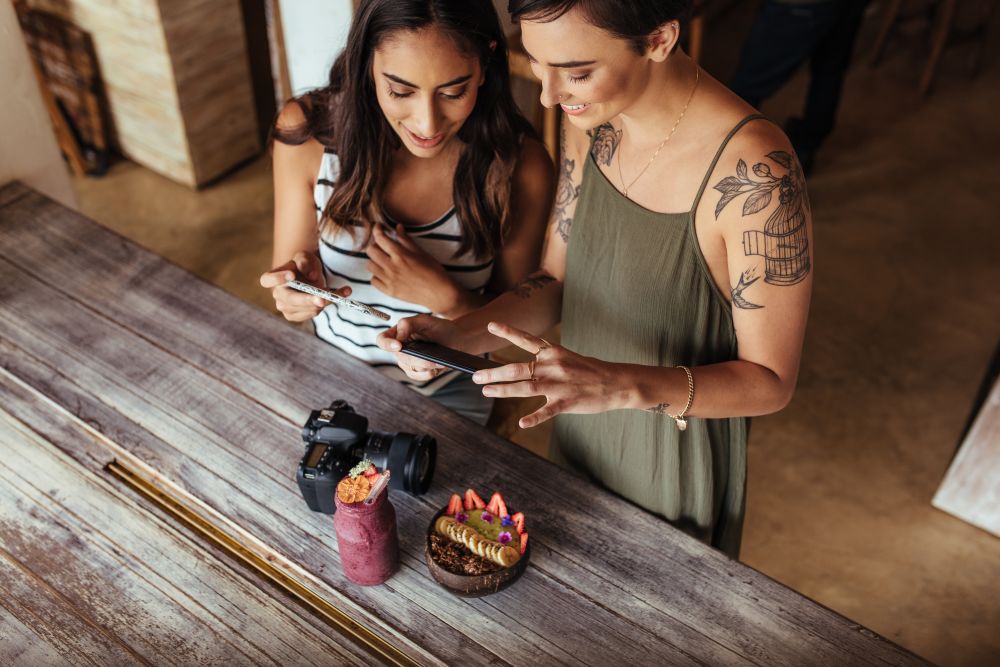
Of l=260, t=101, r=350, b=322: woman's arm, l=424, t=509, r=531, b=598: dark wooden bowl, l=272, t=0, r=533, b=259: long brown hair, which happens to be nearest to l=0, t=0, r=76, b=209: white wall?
l=260, t=101, r=350, b=322: woman's arm

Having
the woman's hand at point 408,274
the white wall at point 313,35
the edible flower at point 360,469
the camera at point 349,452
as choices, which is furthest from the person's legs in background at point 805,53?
the edible flower at point 360,469

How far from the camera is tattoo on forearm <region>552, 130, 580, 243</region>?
1566mm

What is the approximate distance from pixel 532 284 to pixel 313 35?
1338 millimetres

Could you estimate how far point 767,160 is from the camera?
1.23m

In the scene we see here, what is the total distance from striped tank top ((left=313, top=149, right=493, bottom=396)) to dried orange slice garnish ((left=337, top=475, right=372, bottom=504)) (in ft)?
1.84

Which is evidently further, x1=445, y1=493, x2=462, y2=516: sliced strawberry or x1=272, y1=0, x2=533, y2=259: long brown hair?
x1=272, y1=0, x2=533, y2=259: long brown hair

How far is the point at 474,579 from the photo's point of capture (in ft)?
4.26

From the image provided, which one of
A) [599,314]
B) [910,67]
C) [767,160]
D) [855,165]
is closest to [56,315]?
[599,314]

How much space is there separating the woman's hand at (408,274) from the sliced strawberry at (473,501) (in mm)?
446

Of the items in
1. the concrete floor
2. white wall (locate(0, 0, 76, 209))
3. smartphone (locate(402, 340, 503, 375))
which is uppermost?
smartphone (locate(402, 340, 503, 375))

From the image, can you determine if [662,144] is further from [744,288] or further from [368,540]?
[368,540]

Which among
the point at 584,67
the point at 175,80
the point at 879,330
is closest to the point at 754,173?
the point at 584,67

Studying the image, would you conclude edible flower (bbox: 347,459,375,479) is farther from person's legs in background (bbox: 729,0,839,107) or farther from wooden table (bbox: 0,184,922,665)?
person's legs in background (bbox: 729,0,839,107)

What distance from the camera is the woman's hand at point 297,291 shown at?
1571 mm
